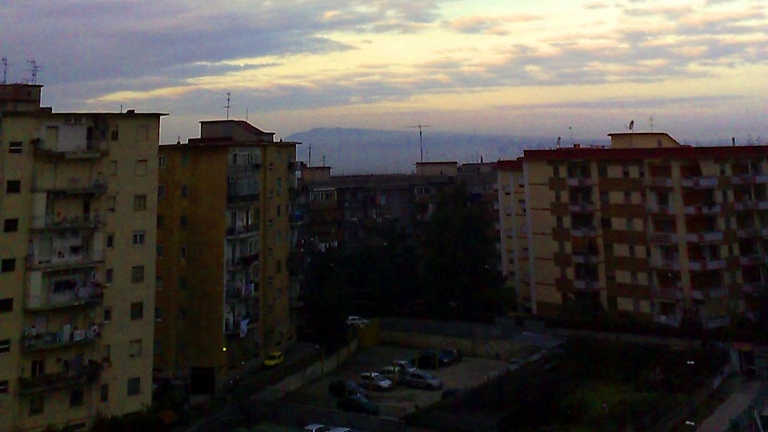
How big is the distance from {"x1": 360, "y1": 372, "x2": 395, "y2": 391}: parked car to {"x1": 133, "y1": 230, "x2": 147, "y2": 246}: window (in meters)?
11.1

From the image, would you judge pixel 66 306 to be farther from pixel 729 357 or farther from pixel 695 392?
pixel 729 357

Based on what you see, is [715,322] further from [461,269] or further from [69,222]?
[69,222]

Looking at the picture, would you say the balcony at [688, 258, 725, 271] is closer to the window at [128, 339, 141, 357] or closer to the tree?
the tree

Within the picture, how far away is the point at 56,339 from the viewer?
938 inches

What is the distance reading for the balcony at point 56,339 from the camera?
75.8 ft

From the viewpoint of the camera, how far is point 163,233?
101ft

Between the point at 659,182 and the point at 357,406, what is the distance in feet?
67.4

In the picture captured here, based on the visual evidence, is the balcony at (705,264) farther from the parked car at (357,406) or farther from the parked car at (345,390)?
the parked car at (357,406)

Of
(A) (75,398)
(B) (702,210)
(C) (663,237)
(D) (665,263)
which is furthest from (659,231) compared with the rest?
(A) (75,398)

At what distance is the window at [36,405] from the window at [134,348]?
333cm

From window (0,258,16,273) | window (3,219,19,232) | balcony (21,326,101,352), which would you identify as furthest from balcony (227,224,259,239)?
window (0,258,16,273)

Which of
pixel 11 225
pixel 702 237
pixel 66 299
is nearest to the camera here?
pixel 11 225

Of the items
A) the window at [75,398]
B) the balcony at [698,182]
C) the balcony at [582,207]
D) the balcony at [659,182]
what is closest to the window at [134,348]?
the window at [75,398]

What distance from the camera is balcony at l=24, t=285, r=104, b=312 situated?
2320 centimetres
